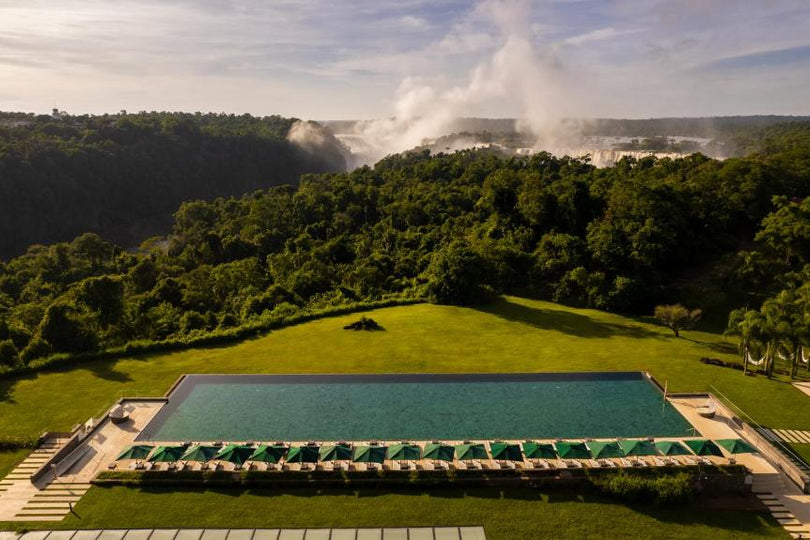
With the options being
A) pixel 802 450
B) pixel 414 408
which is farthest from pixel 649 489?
pixel 414 408

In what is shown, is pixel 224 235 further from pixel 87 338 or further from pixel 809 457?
pixel 809 457

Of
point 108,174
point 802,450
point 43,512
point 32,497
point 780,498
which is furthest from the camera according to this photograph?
point 108,174

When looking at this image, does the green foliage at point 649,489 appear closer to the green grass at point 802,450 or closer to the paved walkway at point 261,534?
the paved walkway at point 261,534

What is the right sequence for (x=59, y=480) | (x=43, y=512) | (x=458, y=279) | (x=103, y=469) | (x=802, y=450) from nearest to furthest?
1. (x=43, y=512)
2. (x=59, y=480)
3. (x=103, y=469)
4. (x=802, y=450)
5. (x=458, y=279)

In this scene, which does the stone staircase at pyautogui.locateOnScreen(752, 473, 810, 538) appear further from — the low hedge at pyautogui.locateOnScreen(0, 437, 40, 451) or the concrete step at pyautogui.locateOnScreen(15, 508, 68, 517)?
the low hedge at pyautogui.locateOnScreen(0, 437, 40, 451)

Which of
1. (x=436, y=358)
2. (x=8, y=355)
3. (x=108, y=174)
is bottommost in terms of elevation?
(x=436, y=358)

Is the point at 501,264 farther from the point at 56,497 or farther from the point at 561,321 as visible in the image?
the point at 56,497

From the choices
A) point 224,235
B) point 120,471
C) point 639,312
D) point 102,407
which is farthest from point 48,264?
point 639,312
